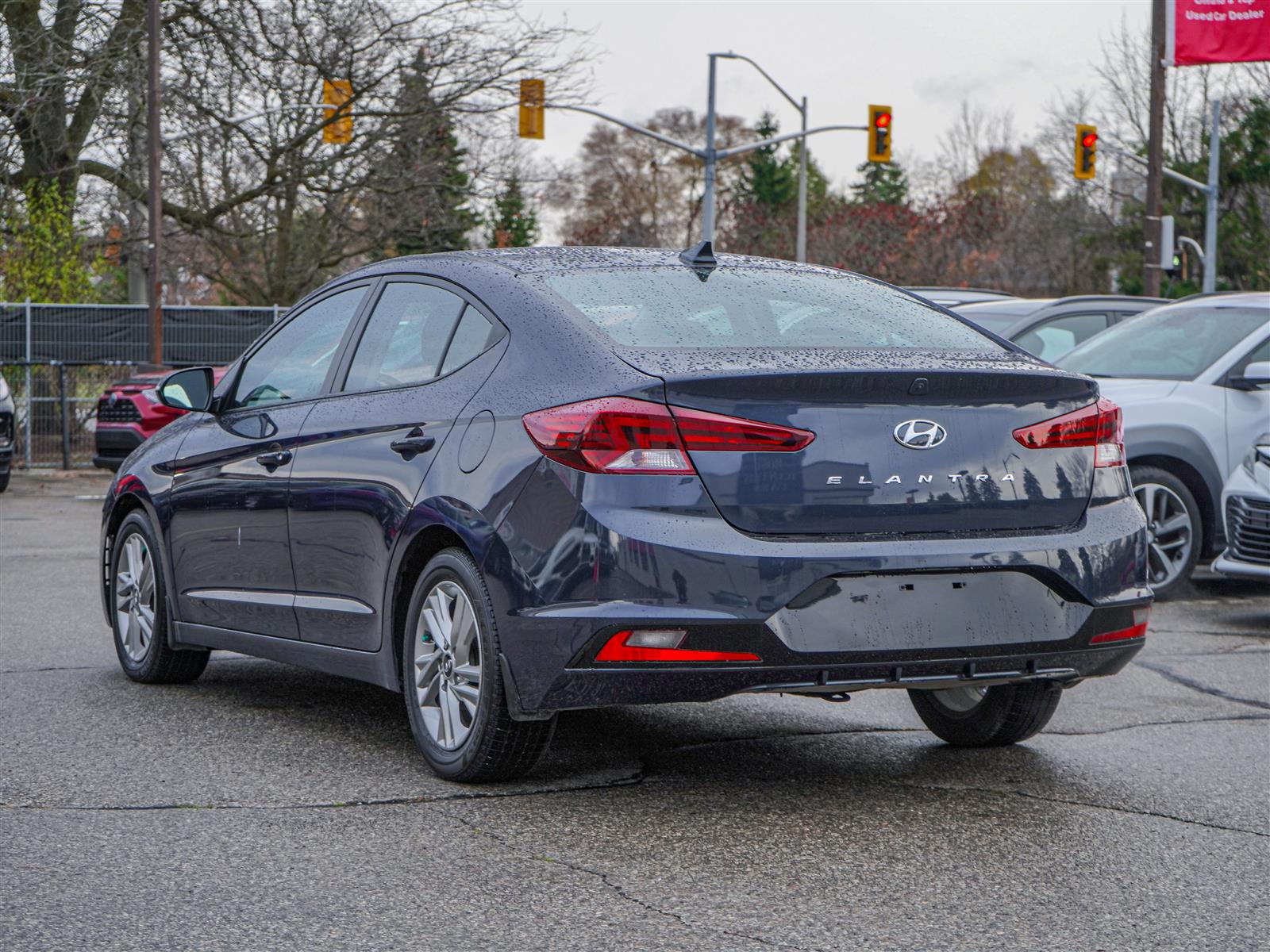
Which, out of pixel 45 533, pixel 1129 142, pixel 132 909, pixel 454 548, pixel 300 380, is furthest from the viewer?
pixel 1129 142

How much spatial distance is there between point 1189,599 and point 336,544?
6113 mm

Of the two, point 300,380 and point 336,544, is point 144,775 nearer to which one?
point 336,544

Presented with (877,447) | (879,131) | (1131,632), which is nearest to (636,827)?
(877,447)

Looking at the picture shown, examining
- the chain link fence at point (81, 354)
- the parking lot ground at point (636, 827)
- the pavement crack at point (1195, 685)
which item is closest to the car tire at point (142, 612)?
the parking lot ground at point (636, 827)

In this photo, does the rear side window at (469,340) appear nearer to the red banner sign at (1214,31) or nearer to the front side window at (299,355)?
the front side window at (299,355)

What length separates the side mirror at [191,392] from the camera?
21.0ft

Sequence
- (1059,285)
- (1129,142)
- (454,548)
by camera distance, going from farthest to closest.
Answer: (1059,285) < (1129,142) < (454,548)

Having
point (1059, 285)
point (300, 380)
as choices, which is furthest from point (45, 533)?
point (1059, 285)

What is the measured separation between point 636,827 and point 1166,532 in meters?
6.15

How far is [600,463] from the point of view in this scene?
4387 millimetres

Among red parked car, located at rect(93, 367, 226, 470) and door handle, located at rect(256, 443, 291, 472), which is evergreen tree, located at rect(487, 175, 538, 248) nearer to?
red parked car, located at rect(93, 367, 226, 470)

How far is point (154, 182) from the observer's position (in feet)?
82.9

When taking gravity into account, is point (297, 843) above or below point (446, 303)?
below

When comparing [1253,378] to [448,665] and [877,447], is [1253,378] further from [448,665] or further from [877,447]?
[448,665]
